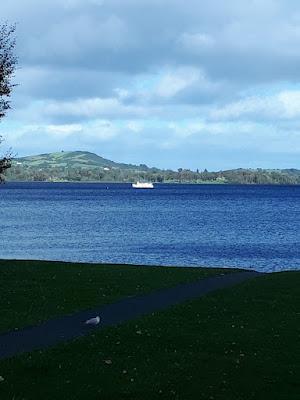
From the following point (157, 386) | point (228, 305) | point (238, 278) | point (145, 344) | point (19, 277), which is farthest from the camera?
point (238, 278)

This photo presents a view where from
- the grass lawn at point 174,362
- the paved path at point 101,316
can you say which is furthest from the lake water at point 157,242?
the grass lawn at point 174,362

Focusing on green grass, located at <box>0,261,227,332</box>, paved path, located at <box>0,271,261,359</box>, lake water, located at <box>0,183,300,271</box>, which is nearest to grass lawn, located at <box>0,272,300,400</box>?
paved path, located at <box>0,271,261,359</box>

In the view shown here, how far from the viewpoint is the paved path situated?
535 inches

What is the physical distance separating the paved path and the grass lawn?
54 cm

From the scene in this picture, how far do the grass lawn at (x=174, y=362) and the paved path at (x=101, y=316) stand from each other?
21.3 inches

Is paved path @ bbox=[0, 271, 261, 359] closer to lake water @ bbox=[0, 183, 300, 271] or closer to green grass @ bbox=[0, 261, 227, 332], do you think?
green grass @ bbox=[0, 261, 227, 332]

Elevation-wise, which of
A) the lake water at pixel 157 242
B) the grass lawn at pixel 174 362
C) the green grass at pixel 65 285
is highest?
the grass lawn at pixel 174 362

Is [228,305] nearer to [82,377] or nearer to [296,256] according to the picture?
[82,377]

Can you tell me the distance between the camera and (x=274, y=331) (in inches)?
603

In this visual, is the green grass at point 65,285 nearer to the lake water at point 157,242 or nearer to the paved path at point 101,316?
→ the paved path at point 101,316

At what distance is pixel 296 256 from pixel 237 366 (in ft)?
137

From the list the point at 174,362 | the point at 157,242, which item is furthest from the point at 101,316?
the point at 157,242

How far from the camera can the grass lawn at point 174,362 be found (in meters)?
10.7

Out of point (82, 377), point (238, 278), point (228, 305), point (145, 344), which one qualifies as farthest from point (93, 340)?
point (238, 278)
